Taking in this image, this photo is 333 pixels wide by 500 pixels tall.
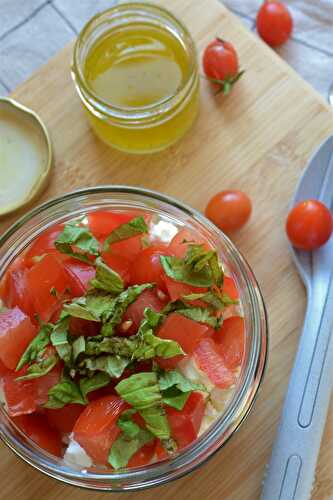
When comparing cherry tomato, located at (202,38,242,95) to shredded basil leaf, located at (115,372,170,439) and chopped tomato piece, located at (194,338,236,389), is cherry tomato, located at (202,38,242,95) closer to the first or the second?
chopped tomato piece, located at (194,338,236,389)

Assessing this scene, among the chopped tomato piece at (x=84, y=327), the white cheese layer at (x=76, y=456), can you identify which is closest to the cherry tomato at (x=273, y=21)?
the chopped tomato piece at (x=84, y=327)

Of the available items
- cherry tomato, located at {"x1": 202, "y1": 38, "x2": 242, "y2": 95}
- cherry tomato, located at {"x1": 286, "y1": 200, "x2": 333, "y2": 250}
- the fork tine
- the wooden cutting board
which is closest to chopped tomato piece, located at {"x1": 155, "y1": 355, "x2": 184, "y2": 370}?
the wooden cutting board

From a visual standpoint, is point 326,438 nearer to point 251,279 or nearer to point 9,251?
point 251,279

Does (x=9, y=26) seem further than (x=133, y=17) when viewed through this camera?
Yes

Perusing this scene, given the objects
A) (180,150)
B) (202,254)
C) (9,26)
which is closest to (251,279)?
(202,254)

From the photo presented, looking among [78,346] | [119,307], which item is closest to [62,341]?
[78,346]

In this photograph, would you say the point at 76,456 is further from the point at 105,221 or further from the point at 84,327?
the point at 105,221
